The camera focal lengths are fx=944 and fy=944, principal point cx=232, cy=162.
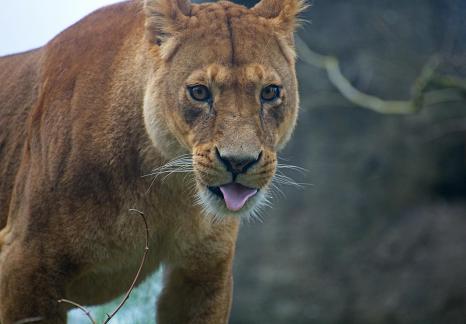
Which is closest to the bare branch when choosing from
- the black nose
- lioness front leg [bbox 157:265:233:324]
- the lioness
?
the lioness

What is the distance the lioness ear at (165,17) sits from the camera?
4.38 m

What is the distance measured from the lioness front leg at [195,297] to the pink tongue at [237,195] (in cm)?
80

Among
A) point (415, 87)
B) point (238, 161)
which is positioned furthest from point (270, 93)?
point (415, 87)

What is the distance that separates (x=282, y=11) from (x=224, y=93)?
0.69 metres

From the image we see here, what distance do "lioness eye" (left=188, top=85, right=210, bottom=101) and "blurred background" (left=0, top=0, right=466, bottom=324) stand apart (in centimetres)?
467

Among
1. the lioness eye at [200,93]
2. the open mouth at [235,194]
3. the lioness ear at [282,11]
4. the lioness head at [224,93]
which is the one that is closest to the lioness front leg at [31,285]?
the lioness head at [224,93]

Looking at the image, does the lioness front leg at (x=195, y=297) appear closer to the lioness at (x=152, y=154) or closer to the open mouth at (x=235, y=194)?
the lioness at (x=152, y=154)

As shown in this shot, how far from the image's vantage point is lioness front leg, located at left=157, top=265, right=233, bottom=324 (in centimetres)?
485

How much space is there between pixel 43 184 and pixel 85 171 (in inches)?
9.1

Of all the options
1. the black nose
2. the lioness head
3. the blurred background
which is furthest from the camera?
the blurred background

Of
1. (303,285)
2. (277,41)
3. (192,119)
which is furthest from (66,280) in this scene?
(303,285)

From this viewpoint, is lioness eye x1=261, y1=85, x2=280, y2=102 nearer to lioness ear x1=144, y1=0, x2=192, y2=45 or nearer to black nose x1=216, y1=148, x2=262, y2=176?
black nose x1=216, y1=148, x2=262, y2=176

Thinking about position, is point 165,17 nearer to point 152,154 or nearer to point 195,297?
point 152,154

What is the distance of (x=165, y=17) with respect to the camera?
4.39 m
